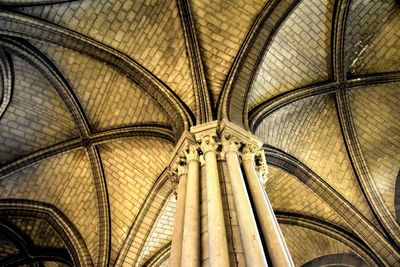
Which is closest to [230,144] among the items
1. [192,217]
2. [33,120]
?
[192,217]

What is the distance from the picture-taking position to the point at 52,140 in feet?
35.4

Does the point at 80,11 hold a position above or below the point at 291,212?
above

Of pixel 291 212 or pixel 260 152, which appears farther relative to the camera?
pixel 291 212

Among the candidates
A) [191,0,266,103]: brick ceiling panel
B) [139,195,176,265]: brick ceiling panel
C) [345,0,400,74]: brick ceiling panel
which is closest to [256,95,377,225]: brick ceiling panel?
[345,0,400,74]: brick ceiling panel

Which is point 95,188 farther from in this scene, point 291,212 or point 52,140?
point 291,212

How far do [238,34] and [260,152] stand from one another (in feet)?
10.9

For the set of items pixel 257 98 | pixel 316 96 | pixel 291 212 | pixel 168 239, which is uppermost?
pixel 316 96

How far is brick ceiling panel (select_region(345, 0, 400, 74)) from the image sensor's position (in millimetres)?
9258

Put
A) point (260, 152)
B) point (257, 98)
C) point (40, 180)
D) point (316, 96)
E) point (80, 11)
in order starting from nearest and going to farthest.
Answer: point (260, 152), point (80, 11), point (257, 98), point (316, 96), point (40, 180)

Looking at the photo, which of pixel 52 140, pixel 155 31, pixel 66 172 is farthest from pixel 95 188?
pixel 155 31

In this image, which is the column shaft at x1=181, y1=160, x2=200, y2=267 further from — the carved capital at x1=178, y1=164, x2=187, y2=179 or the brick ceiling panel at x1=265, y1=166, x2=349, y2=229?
the brick ceiling panel at x1=265, y1=166, x2=349, y2=229

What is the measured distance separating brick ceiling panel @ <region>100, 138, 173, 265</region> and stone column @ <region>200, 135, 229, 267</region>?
4.12 meters

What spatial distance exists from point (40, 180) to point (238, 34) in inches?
271

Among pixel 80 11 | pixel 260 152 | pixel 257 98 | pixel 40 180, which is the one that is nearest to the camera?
pixel 260 152
